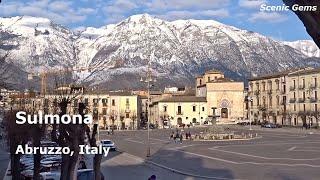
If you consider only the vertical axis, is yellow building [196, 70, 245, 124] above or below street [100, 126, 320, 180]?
above

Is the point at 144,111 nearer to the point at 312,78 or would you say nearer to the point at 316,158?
the point at 312,78

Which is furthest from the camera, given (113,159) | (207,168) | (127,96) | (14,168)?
(127,96)

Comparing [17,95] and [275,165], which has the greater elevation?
[17,95]

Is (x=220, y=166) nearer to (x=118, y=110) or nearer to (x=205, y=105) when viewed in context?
(x=118, y=110)

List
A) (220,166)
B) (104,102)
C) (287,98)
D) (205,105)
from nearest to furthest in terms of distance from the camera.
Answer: (220,166) → (287,98) → (104,102) → (205,105)

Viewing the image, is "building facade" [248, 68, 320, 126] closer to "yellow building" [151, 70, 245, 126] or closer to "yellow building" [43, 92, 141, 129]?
"yellow building" [151, 70, 245, 126]

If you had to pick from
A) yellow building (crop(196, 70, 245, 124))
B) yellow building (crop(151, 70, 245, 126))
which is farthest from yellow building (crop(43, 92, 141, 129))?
yellow building (crop(196, 70, 245, 124))

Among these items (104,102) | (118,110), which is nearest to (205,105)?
(118,110)

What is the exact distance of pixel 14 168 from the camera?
2541cm

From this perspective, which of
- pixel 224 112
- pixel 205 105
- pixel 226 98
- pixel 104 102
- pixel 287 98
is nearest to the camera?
pixel 287 98

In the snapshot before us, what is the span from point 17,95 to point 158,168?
28.2 m

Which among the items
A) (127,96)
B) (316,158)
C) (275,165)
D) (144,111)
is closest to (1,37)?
(275,165)

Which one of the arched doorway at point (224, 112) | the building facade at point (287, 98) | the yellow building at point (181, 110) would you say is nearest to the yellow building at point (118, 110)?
the yellow building at point (181, 110)

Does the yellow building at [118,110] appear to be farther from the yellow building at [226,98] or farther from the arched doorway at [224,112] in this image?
the arched doorway at [224,112]
